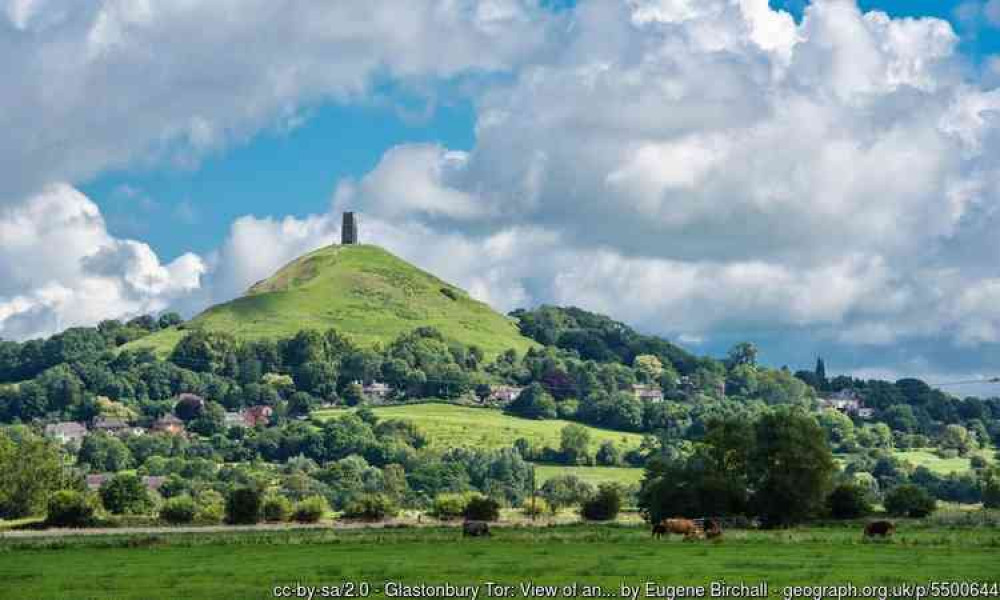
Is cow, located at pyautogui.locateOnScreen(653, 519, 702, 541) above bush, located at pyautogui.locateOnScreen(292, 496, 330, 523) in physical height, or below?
below

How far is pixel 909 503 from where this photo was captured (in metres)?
120

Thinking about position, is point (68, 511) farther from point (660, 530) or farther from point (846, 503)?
point (846, 503)

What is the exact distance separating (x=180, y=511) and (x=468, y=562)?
63.3m

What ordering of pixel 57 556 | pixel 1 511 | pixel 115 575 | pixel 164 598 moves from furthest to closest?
pixel 1 511, pixel 57 556, pixel 115 575, pixel 164 598

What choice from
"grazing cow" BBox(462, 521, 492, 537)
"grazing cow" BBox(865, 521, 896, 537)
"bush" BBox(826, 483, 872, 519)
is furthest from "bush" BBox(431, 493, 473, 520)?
"grazing cow" BBox(865, 521, 896, 537)

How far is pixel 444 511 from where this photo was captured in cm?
12662

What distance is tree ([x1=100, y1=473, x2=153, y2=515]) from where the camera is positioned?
13812cm

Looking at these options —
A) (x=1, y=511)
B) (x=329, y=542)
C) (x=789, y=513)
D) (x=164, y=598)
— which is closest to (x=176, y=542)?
(x=329, y=542)

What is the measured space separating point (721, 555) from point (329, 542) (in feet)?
91.9

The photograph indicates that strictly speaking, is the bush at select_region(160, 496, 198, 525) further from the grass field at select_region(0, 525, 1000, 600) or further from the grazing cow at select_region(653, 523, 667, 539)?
the grazing cow at select_region(653, 523, 667, 539)

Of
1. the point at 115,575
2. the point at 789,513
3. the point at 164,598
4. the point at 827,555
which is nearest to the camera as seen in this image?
the point at 164,598

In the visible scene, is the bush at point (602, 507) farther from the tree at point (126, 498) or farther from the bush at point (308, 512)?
the tree at point (126, 498)

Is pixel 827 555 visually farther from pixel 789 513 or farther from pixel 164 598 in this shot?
pixel 789 513

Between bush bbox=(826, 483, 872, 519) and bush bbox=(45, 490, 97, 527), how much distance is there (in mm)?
61085
